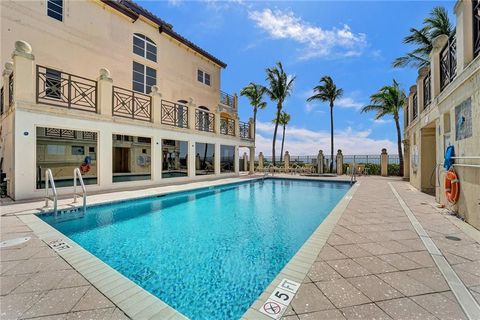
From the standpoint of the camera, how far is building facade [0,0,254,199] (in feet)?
25.1

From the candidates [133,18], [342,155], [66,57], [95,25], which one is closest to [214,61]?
[133,18]

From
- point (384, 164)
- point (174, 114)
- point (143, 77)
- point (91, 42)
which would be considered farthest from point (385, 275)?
point (384, 164)

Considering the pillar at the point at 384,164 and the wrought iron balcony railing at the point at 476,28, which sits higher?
the wrought iron balcony railing at the point at 476,28

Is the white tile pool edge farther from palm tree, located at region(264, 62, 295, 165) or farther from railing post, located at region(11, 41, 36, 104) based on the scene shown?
palm tree, located at region(264, 62, 295, 165)

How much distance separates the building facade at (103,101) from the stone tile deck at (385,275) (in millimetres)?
9253

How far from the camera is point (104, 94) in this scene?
31.6ft

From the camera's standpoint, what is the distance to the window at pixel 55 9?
10.6 metres

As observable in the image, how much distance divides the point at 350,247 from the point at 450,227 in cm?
284

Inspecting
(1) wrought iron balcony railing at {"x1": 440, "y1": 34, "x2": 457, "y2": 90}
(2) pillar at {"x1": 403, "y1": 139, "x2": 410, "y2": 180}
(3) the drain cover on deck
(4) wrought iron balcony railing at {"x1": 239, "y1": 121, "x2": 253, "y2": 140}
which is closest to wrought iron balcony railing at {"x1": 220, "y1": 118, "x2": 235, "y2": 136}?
(4) wrought iron balcony railing at {"x1": 239, "y1": 121, "x2": 253, "y2": 140}

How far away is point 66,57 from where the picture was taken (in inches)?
438

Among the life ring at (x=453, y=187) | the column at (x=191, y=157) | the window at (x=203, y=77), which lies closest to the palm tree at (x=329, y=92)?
the window at (x=203, y=77)

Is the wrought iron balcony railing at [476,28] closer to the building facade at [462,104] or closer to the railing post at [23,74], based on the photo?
the building facade at [462,104]

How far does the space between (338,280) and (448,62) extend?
7772 mm

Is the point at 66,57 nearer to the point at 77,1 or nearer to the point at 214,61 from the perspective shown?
the point at 77,1
